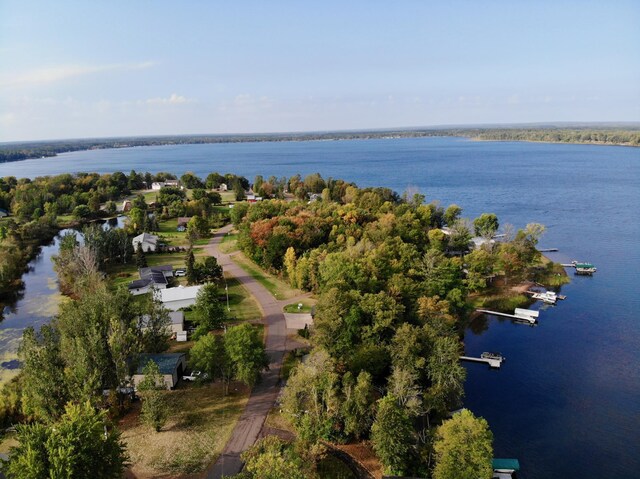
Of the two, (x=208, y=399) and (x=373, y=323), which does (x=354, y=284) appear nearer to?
(x=373, y=323)

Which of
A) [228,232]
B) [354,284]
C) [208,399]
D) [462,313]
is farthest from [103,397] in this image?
[228,232]

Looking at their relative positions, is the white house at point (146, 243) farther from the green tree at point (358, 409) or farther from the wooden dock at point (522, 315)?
the green tree at point (358, 409)

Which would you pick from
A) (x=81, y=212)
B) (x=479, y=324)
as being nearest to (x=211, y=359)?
(x=479, y=324)

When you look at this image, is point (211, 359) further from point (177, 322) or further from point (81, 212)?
point (81, 212)

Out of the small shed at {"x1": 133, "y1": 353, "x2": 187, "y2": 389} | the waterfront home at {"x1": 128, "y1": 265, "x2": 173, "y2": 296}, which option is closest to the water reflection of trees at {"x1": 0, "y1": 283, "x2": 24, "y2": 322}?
the waterfront home at {"x1": 128, "y1": 265, "x2": 173, "y2": 296}

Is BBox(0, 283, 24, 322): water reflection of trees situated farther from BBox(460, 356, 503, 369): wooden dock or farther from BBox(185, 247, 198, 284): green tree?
BBox(460, 356, 503, 369): wooden dock
